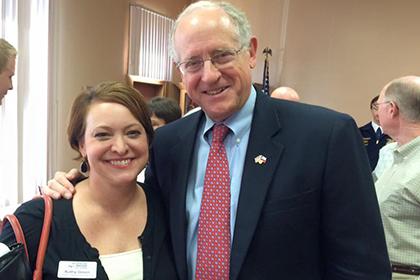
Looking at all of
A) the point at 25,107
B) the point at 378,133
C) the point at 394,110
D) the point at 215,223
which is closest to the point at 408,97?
the point at 394,110

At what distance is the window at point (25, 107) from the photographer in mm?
3979

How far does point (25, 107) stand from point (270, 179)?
3.82 m

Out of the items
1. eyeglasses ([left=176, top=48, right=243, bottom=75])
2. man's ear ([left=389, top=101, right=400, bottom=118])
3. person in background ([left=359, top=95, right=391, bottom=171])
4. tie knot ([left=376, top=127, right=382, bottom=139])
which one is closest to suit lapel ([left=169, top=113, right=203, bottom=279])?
eyeglasses ([left=176, top=48, right=243, bottom=75])

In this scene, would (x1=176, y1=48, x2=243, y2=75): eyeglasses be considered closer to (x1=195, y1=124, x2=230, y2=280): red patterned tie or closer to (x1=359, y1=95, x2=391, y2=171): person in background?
(x1=195, y1=124, x2=230, y2=280): red patterned tie

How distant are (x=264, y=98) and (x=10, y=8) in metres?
3.52

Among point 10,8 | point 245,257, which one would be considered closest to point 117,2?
point 10,8

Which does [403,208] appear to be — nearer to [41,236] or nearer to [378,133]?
[41,236]

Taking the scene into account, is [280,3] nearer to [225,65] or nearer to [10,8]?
[10,8]

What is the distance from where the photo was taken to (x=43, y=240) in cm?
122

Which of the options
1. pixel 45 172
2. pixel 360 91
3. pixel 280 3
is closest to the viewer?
pixel 45 172

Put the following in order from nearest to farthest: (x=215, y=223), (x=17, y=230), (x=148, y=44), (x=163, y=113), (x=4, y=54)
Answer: (x=17, y=230)
(x=215, y=223)
(x=4, y=54)
(x=163, y=113)
(x=148, y=44)

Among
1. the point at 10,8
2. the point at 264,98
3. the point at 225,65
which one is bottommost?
the point at 264,98

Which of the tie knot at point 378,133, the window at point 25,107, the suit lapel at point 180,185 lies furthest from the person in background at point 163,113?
the tie knot at point 378,133

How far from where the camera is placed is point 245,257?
121 cm
